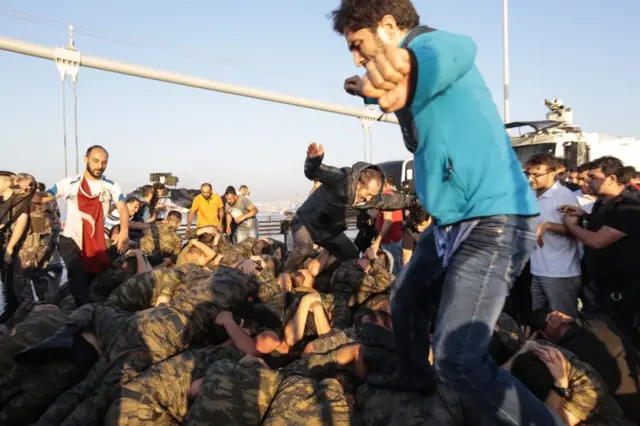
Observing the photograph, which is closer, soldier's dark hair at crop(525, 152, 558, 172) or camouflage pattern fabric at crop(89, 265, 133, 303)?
soldier's dark hair at crop(525, 152, 558, 172)

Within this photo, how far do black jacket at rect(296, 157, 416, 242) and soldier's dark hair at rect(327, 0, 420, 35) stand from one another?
A: 8.79 ft

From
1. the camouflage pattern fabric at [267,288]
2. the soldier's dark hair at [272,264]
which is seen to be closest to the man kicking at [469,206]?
the camouflage pattern fabric at [267,288]

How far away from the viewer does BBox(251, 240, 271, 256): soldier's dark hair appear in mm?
7902

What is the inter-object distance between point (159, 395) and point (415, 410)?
5.07 ft

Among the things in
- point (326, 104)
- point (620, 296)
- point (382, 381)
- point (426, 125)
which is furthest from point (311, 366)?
point (326, 104)

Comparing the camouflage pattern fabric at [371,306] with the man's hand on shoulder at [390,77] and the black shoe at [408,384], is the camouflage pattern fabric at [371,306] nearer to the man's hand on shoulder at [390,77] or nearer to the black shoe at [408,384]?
the black shoe at [408,384]

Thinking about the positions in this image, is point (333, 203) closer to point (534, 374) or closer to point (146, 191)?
point (534, 374)

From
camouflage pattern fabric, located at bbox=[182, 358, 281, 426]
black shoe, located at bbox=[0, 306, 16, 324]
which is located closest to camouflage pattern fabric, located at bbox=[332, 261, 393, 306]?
camouflage pattern fabric, located at bbox=[182, 358, 281, 426]

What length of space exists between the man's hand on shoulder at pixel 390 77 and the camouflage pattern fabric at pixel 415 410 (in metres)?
1.55

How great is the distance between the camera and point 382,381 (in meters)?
2.68

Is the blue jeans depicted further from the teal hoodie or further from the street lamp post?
the street lamp post

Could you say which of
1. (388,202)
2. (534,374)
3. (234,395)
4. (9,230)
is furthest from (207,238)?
(534,374)

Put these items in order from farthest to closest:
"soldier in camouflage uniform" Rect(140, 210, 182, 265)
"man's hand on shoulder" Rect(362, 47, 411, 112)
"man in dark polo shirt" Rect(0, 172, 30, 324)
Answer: "soldier in camouflage uniform" Rect(140, 210, 182, 265) → "man in dark polo shirt" Rect(0, 172, 30, 324) → "man's hand on shoulder" Rect(362, 47, 411, 112)

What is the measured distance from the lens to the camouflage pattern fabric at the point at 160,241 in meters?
8.11
